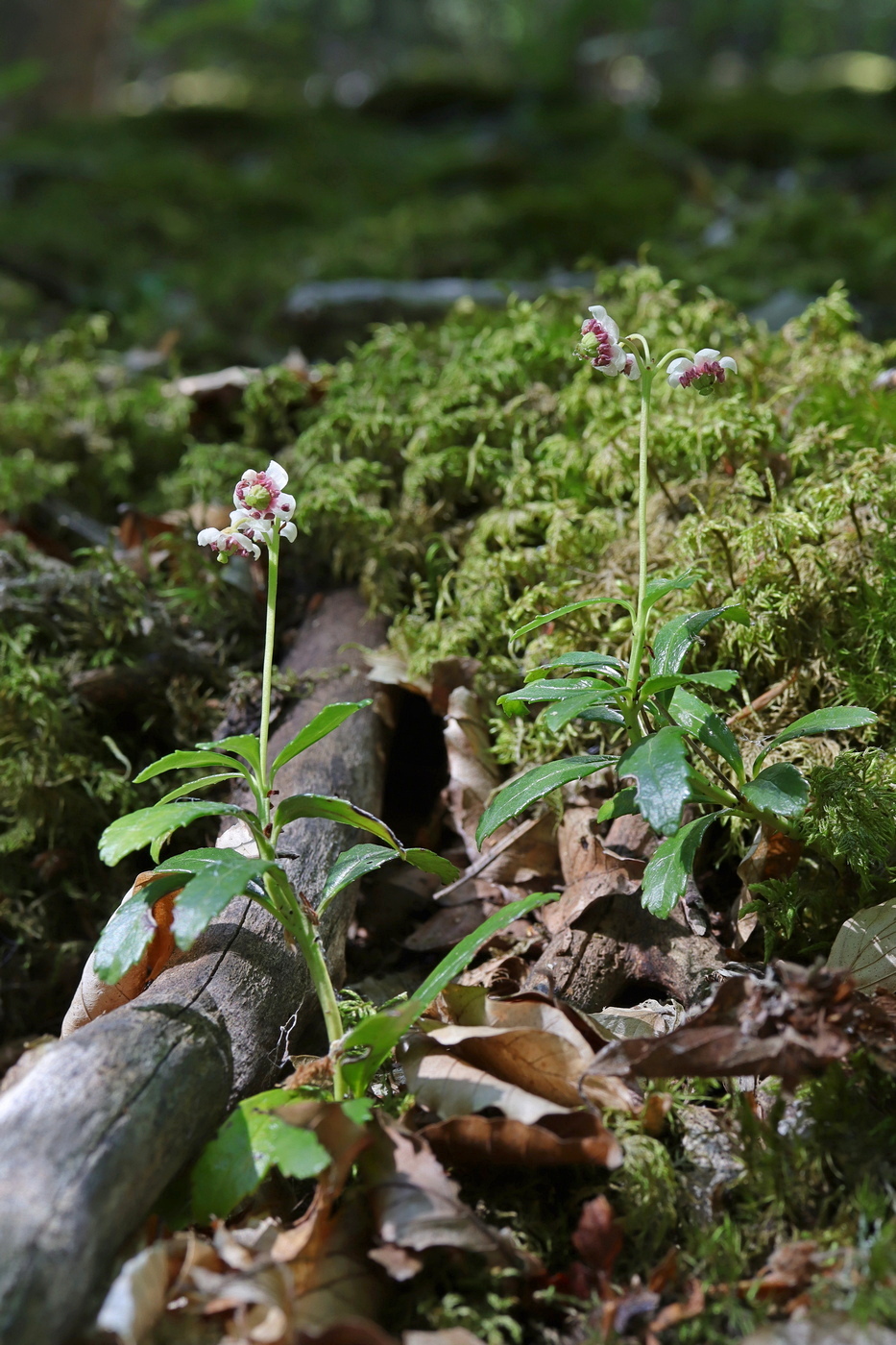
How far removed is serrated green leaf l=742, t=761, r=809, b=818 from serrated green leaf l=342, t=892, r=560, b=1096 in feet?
1.43

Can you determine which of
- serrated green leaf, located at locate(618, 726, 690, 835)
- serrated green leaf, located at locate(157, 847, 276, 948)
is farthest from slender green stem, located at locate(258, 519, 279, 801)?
serrated green leaf, located at locate(618, 726, 690, 835)

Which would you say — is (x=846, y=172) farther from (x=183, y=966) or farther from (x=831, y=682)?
(x=183, y=966)

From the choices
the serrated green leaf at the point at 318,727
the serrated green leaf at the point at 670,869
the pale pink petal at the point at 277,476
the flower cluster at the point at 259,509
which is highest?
the pale pink petal at the point at 277,476

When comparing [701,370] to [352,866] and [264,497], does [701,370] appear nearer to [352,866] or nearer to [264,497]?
[264,497]

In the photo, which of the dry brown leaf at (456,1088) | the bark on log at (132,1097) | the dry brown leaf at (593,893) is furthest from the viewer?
the dry brown leaf at (593,893)

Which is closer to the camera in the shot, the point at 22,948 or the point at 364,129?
→ the point at 22,948

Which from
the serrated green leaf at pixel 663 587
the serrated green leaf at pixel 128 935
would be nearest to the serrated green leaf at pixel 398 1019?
the serrated green leaf at pixel 128 935

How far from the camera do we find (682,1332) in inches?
51.9

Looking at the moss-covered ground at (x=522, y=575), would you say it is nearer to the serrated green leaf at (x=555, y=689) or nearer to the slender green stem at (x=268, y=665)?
the serrated green leaf at (x=555, y=689)

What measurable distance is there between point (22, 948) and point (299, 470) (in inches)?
67.4

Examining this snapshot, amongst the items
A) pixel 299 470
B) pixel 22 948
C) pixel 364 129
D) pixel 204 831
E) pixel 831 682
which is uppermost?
pixel 364 129

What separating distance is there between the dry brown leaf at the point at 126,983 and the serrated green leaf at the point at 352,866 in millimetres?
357

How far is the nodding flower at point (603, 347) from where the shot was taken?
6.05ft

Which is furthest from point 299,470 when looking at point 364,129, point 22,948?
point 364,129
